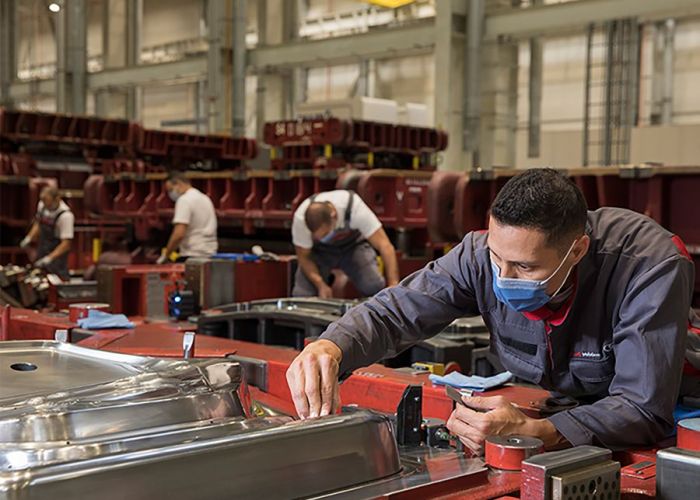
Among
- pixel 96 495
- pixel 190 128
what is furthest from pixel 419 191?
pixel 190 128

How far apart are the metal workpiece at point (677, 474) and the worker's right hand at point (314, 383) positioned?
2.06 feet

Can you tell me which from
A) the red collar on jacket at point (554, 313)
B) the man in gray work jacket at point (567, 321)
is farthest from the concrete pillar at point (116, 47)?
the red collar on jacket at point (554, 313)

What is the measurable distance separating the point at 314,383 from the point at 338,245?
3923 millimetres

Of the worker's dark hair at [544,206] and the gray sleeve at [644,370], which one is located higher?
the worker's dark hair at [544,206]

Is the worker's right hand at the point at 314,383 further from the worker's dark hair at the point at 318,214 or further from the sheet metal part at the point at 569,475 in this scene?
the worker's dark hair at the point at 318,214

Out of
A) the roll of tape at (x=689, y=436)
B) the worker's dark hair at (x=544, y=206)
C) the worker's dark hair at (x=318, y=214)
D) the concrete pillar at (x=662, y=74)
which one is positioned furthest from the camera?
the concrete pillar at (x=662, y=74)

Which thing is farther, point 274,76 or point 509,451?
point 274,76

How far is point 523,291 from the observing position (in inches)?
72.4

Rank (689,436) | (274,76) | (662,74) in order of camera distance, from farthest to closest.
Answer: (274,76) < (662,74) < (689,436)

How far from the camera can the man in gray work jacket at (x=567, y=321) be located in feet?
5.74

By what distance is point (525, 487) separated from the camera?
4.38 ft

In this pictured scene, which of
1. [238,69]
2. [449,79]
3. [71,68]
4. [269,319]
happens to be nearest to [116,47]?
[71,68]

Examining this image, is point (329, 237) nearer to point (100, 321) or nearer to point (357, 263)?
point (357, 263)

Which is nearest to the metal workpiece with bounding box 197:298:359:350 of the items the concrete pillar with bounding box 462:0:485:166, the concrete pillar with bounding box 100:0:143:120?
the concrete pillar with bounding box 462:0:485:166
